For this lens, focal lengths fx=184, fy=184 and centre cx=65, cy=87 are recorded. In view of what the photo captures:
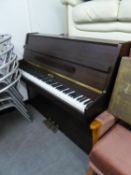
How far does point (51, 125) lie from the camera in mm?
1820

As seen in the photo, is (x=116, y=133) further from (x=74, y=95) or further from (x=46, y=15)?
(x=46, y=15)

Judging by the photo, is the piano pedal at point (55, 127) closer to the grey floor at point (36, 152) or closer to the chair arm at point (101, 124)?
the grey floor at point (36, 152)

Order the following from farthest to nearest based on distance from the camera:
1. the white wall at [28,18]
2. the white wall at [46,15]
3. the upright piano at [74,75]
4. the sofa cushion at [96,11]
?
1. the white wall at [46,15]
2. the white wall at [28,18]
3. the sofa cushion at [96,11]
4. the upright piano at [74,75]

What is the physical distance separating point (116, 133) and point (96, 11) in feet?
3.33

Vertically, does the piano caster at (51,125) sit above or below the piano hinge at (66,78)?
below

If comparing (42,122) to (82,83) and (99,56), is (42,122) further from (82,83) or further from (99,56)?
(99,56)

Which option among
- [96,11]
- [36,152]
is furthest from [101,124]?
[96,11]

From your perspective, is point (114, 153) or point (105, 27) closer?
point (114, 153)

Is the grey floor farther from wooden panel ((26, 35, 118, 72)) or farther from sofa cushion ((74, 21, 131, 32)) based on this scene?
sofa cushion ((74, 21, 131, 32))

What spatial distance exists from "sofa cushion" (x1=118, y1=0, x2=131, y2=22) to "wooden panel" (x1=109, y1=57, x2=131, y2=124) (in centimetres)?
41

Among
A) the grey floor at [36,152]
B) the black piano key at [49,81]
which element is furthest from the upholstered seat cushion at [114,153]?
the black piano key at [49,81]

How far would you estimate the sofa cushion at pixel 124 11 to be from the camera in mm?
1291

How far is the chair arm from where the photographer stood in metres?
1.03

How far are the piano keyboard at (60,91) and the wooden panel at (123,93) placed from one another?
0.53 feet
